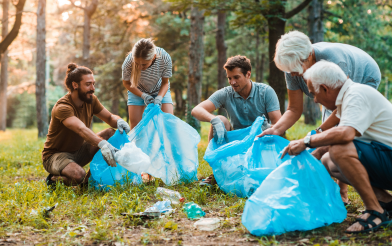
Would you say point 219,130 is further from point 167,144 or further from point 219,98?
point 167,144

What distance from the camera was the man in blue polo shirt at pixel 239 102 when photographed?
11.1 feet

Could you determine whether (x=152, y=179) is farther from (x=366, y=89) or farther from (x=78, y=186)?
(x=366, y=89)

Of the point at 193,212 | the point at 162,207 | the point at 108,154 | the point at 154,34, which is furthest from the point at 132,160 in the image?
the point at 154,34

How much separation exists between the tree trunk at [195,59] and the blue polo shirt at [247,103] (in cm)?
471

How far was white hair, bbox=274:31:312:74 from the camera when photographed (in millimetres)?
2516

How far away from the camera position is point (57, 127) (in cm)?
358

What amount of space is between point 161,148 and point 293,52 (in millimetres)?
1762

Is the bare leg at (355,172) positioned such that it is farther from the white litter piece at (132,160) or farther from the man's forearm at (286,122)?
the white litter piece at (132,160)

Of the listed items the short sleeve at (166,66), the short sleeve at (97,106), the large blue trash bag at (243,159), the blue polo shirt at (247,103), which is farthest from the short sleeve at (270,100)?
the short sleeve at (97,106)

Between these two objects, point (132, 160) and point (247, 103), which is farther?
point (247, 103)

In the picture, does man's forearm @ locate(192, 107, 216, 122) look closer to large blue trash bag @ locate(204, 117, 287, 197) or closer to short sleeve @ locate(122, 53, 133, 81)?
large blue trash bag @ locate(204, 117, 287, 197)

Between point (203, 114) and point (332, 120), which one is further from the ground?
point (332, 120)

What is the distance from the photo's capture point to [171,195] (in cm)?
313

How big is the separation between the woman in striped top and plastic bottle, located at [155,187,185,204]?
44.0 inches
